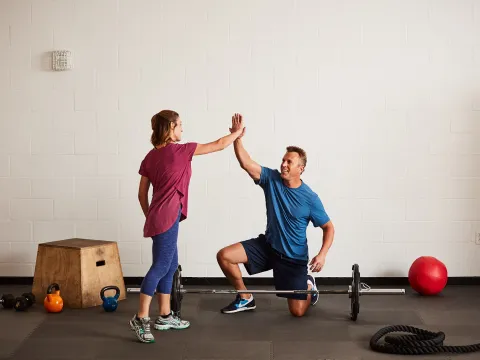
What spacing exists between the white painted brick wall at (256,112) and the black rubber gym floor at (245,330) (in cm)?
64

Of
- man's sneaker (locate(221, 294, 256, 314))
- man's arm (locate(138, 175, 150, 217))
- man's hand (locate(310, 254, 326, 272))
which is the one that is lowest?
man's sneaker (locate(221, 294, 256, 314))

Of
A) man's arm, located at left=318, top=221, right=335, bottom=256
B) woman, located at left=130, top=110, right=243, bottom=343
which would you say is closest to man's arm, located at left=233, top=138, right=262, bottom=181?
woman, located at left=130, top=110, right=243, bottom=343

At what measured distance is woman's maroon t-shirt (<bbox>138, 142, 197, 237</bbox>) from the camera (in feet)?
13.0

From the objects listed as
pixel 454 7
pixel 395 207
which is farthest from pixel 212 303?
pixel 454 7

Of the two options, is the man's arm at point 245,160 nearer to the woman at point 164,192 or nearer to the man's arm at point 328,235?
the woman at point 164,192

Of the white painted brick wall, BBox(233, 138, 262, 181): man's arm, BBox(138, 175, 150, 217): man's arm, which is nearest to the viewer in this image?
BBox(138, 175, 150, 217): man's arm

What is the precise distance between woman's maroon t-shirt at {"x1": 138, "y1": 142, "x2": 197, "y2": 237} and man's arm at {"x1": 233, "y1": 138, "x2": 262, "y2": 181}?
1.36ft

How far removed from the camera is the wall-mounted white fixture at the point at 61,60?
18.0 ft

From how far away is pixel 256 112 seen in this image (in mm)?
5488

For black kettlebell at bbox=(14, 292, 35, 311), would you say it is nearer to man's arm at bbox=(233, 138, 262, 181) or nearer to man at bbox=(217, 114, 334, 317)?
man at bbox=(217, 114, 334, 317)

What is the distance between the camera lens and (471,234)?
18.1 ft

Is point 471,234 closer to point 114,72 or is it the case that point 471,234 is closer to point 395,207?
point 395,207

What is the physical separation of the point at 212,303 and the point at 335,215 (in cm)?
126

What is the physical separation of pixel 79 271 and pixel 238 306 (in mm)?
1091
